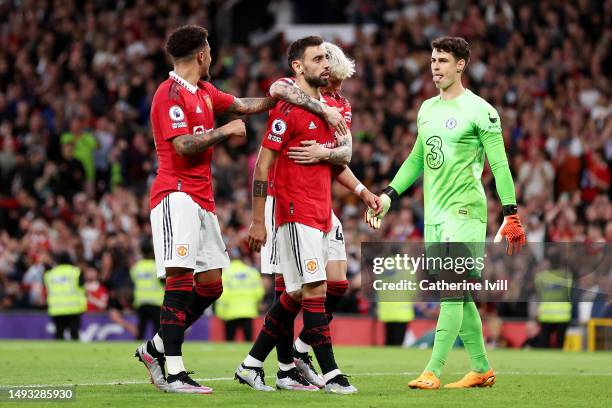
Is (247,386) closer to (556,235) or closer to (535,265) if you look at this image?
(535,265)

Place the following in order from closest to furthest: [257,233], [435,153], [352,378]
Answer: [257,233]
[435,153]
[352,378]

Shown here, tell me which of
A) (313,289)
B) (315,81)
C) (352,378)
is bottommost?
(352,378)

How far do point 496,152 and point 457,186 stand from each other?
392 mm

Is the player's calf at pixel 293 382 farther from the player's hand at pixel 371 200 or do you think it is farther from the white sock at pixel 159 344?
the player's hand at pixel 371 200

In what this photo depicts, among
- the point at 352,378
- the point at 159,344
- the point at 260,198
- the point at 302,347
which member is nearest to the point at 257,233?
the point at 260,198

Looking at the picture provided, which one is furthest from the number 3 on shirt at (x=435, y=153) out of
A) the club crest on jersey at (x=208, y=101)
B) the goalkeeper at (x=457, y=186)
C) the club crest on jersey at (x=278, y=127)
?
the club crest on jersey at (x=208, y=101)

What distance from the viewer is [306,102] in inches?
361

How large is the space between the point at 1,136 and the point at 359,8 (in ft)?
26.2

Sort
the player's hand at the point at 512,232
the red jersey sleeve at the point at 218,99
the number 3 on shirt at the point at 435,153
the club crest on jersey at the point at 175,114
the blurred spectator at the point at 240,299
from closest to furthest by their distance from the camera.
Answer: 1. the club crest on jersey at the point at 175,114
2. the player's hand at the point at 512,232
3. the red jersey sleeve at the point at 218,99
4. the number 3 on shirt at the point at 435,153
5. the blurred spectator at the point at 240,299

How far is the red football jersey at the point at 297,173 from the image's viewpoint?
29.9ft

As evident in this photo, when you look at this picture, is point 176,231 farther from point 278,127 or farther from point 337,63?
point 337,63

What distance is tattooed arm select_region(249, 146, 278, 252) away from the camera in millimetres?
8961

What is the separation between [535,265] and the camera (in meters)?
16.4

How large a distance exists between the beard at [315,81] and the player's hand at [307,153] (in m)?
0.44
